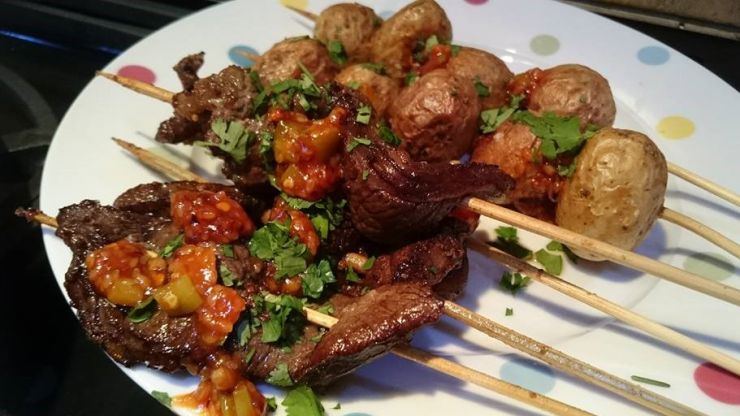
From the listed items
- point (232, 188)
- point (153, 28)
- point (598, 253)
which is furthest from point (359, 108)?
point (153, 28)

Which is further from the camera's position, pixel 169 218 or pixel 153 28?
pixel 153 28

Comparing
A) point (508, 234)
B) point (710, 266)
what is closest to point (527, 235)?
point (508, 234)

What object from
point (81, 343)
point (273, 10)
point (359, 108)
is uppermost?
point (273, 10)

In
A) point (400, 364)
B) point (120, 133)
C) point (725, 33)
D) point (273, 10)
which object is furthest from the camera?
point (725, 33)

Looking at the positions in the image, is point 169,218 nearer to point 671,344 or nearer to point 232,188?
point 232,188

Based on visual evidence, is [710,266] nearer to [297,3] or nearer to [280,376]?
[280,376]
